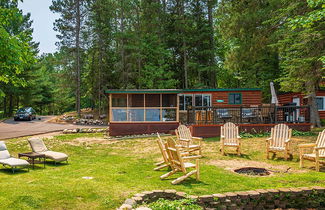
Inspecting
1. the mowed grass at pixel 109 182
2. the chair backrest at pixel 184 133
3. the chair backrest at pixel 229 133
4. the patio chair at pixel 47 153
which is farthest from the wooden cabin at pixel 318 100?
the patio chair at pixel 47 153

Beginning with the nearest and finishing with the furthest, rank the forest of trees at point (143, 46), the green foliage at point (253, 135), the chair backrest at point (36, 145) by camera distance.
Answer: the chair backrest at point (36, 145) → the green foliage at point (253, 135) → the forest of trees at point (143, 46)

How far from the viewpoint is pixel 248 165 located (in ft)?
27.8

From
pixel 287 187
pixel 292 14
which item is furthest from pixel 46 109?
pixel 287 187

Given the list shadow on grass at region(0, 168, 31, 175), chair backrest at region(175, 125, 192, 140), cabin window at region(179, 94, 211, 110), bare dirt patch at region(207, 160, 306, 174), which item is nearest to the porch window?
cabin window at region(179, 94, 211, 110)

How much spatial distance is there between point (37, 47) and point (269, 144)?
1405 inches

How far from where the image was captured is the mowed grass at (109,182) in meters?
5.34

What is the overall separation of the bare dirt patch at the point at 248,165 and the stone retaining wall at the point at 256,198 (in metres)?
1.75

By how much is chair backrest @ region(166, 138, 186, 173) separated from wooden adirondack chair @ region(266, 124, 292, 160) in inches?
149

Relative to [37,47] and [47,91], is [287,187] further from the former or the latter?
[47,91]

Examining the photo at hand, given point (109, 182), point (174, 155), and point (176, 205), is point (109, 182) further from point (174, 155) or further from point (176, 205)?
point (176, 205)

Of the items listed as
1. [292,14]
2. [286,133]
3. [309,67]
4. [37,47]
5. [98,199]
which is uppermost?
[37,47]

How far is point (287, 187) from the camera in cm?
601

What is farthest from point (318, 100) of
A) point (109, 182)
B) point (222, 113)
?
point (109, 182)

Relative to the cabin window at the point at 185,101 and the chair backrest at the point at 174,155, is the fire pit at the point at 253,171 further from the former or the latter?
the cabin window at the point at 185,101
